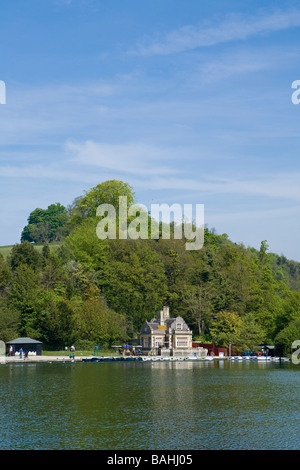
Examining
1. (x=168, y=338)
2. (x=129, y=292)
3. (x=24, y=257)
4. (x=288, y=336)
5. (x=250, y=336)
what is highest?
(x=24, y=257)

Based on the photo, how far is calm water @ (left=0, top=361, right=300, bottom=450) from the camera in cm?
3012

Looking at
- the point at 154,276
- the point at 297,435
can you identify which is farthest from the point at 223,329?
the point at 297,435

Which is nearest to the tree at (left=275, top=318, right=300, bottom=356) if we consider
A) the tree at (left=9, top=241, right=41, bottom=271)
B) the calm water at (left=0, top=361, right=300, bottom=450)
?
the calm water at (left=0, top=361, right=300, bottom=450)

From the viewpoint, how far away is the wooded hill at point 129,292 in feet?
308

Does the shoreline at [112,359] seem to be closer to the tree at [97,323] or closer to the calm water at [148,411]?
the tree at [97,323]

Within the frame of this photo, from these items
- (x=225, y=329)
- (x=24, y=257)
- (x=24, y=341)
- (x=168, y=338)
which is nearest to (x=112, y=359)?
(x=24, y=341)

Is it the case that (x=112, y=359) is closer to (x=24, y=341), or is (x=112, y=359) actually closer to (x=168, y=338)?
(x=24, y=341)

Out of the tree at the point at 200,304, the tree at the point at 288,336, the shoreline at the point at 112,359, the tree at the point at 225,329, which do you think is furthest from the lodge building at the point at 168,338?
the tree at the point at 288,336

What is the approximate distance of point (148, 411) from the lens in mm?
38938

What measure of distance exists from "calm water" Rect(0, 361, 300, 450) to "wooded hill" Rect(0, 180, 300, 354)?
30.0 metres

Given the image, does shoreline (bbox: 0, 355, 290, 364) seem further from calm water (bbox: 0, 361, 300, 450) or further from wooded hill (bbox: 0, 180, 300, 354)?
calm water (bbox: 0, 361, 300, 450)

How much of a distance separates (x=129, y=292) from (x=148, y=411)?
6456 centimetres

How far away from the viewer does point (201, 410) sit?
39.3 meters
